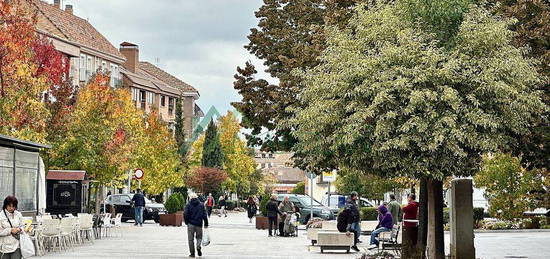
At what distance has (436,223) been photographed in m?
20.6

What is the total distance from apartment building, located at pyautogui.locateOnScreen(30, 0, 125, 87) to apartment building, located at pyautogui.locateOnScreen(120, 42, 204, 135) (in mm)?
2866

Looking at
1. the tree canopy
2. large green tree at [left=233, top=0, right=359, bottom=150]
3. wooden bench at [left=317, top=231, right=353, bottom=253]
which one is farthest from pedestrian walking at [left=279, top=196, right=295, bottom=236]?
the tree canopy

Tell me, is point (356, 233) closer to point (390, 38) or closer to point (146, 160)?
point (390, 38)

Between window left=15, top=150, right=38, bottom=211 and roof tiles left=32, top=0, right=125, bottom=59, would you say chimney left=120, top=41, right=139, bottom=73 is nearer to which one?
roof tiles left=32, top=0, right=125, bottom=59

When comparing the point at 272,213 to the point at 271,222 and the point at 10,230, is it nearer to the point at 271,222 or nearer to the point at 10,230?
the point at 271,222

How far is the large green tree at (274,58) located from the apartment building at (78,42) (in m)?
32.3

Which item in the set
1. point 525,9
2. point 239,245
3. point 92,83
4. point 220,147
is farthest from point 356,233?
point 220,147

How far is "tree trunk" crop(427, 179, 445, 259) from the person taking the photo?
67.8ft

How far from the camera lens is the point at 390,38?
63.1 ft

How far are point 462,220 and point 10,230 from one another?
10.1m

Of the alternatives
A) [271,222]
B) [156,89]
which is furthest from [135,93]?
[271,222]

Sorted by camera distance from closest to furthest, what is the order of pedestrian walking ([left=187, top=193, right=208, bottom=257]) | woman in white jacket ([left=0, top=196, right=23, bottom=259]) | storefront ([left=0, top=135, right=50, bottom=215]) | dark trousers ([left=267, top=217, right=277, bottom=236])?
woman in white jacket ([left=0, top=196, right=23, bottom=259]) < storefront ([left=0, top=135, right=50, bottom=215]) < pedestrian walking ([left=187, top=193, right=208, bottom=257]) < dark trousers ([left=267, top=217, right=277, bottom=236])

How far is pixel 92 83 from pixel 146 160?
20.4m

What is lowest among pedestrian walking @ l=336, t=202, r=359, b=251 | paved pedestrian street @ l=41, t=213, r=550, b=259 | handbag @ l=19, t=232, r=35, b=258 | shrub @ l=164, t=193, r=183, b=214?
paved pedestrian street @ l=41, t=213, r=550, b=259
